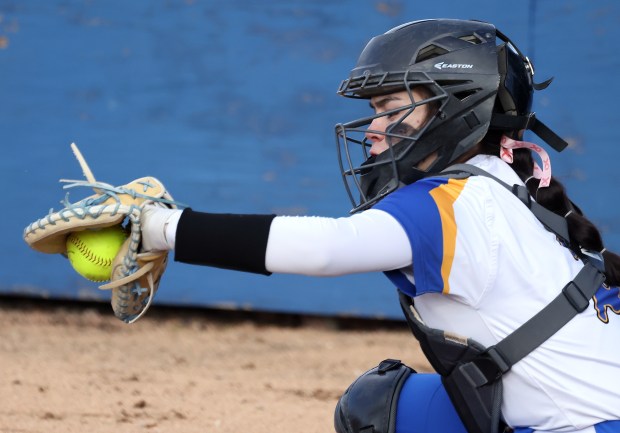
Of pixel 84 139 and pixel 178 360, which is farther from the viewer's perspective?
pixel 84 139

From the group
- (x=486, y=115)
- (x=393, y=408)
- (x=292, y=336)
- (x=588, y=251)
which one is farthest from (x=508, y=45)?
(x=292, y=336)

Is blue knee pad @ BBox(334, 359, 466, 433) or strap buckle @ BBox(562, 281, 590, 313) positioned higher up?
strap buckle @ BBox(562, 281, 590, 313)

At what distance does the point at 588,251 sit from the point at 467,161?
1.26 feet

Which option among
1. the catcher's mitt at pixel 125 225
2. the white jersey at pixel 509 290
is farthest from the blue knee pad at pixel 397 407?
the catcher's mitt at pixel 125 225

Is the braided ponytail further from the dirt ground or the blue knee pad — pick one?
the dirt ground

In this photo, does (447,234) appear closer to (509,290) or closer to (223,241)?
(509,290)

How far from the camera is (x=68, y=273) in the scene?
5492mm

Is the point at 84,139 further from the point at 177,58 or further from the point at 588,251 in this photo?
the point at 588,251

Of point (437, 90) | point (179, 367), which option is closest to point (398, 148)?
point (437, 90)

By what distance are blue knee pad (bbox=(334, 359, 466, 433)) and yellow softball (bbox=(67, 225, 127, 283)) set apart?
2.74ft

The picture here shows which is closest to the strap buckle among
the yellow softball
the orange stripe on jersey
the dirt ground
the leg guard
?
the orange stripe on jersey

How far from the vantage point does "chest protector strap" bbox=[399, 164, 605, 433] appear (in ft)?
6.98

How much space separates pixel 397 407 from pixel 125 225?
3.09 ft

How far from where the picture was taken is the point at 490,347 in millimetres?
2143
